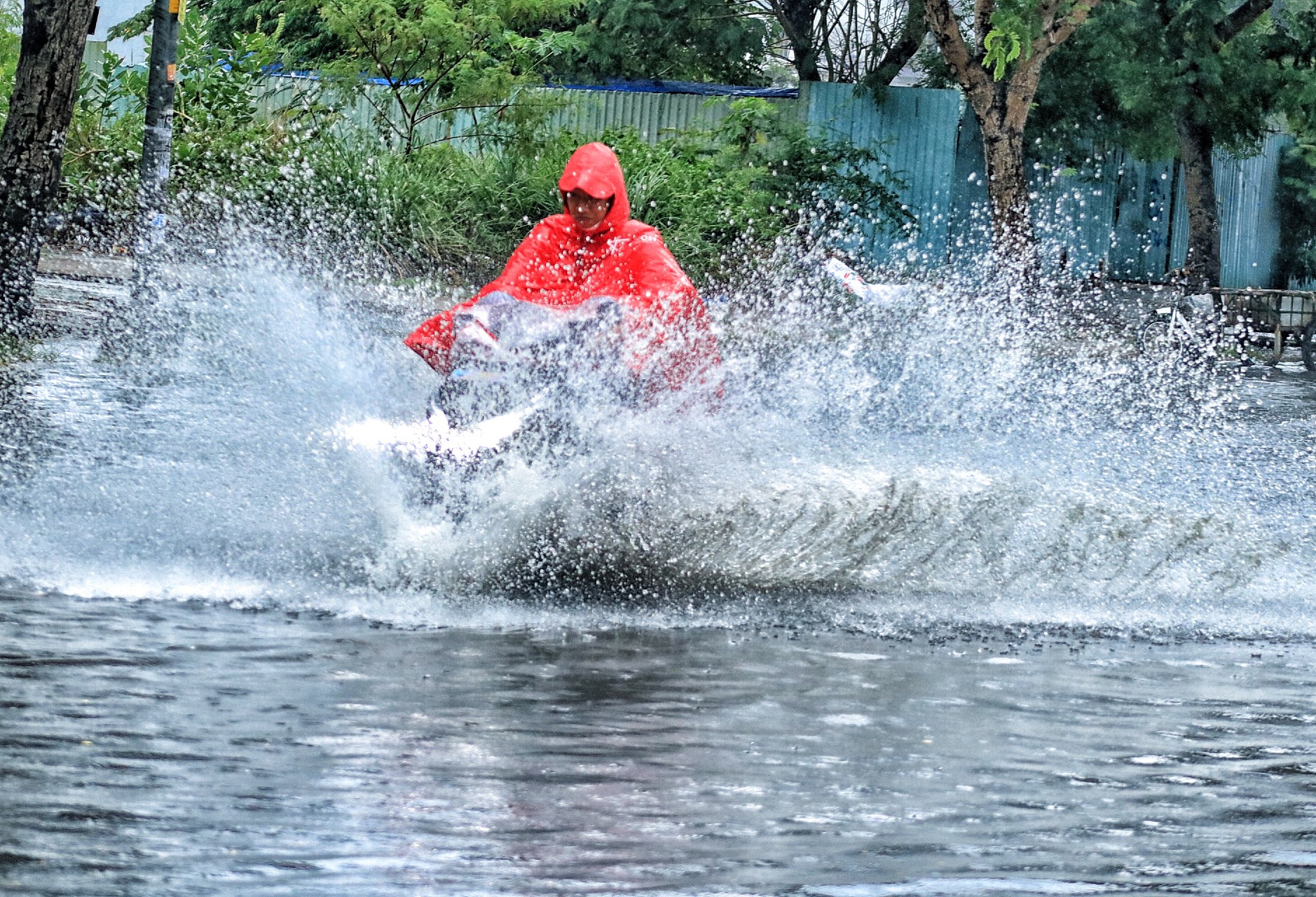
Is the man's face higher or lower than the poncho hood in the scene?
lower

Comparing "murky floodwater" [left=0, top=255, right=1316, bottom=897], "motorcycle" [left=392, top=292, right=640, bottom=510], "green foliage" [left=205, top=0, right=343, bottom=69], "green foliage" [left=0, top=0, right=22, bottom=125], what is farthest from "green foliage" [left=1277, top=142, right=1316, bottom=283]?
"motorcycle" [left=392, top=292, right=640, bottom=510]

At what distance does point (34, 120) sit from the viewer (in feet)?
40.0

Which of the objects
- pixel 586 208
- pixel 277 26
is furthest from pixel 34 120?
pixel 277 26

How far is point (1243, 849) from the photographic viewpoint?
4441mm

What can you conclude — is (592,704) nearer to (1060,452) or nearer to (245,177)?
(1060,452)

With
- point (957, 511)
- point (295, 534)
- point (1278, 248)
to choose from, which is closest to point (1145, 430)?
point (957, 511)

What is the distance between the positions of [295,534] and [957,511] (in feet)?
9.25

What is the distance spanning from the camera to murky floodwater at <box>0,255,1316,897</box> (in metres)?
4.26

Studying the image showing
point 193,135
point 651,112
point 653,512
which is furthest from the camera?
point 651,112

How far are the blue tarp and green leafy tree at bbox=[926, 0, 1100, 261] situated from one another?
5.98m

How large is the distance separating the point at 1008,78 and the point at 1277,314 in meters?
3.88

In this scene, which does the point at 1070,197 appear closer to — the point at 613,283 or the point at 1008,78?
the point at 1008,78

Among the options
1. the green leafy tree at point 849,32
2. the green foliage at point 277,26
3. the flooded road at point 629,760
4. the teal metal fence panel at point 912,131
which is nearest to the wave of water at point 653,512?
the flooded road at point 629,760

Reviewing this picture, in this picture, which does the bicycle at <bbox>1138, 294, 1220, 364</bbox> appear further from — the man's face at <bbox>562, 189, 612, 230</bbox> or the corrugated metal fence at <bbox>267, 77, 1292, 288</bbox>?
the man's face at <bbox>562, 189, 612, 230</bbox>
